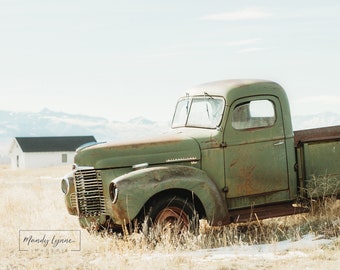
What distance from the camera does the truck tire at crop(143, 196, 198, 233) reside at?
26.1 ft

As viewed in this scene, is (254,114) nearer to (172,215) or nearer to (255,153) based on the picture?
(255,153)

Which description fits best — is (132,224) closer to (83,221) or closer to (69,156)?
(83,221)

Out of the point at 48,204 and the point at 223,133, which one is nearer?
the point at 223,133

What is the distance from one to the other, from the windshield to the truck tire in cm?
128

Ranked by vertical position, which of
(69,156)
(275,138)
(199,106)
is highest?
(199,106)

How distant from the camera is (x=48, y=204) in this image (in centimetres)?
1412

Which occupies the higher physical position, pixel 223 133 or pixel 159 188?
pixel 223 133

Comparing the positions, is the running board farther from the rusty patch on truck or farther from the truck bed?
the rusty patch on truck

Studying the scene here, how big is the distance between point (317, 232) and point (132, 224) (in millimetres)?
2630

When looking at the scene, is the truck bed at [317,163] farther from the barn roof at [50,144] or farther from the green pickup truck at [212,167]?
the barn roof at [50,144]

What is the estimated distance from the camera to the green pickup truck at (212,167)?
8031 mm

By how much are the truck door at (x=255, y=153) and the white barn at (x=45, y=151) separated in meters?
55.5

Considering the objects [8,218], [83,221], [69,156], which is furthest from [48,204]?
[69,156]

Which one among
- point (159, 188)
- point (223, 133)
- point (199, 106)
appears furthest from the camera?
point (199, 106)
